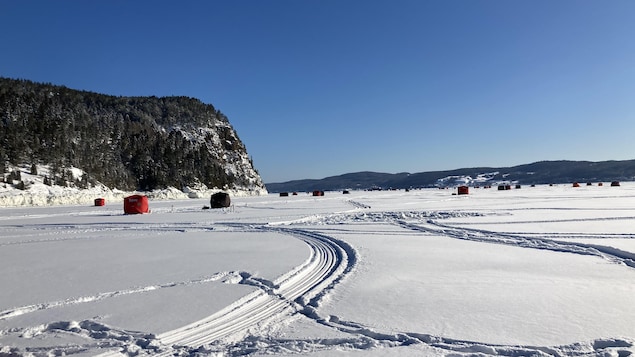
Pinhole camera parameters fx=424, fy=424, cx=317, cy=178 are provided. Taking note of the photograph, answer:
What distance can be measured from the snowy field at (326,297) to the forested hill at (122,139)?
171 ft

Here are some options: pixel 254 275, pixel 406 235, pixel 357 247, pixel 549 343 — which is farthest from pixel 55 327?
pixel 406 235

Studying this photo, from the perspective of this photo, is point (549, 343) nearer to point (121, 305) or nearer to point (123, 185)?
point (121, 305)

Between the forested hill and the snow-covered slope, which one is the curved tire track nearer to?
the snow-covered slope

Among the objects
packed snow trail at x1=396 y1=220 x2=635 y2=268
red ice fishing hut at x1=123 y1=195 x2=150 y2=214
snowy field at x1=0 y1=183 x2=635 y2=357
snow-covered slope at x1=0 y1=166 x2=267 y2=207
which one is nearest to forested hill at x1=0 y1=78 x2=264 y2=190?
snow-covered slope at x1=0 y1=166 x2=267 y2=207

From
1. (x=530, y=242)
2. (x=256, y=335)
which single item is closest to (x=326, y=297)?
(x=256, y=335)

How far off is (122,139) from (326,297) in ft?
277

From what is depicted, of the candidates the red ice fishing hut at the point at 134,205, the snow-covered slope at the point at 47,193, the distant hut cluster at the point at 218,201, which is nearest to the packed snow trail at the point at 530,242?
the red ice fishing hut at the point at 134,205

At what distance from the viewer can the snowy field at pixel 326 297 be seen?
4.08m

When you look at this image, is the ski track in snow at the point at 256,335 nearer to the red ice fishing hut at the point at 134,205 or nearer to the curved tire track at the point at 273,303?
the curved tire track at the point at 273,303

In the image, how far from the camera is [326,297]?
5.70 m

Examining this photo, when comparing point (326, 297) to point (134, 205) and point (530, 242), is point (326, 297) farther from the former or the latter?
point (134, 205)

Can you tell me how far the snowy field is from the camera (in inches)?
161

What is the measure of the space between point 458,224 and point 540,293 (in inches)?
407

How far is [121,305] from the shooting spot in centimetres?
540
